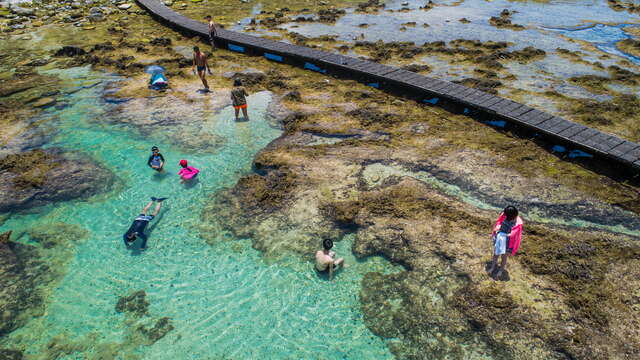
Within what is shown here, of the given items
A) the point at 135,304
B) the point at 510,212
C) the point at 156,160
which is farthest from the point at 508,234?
the point at 156,160

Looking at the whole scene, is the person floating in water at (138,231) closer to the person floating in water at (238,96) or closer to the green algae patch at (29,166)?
the green algae patch at (29,166)

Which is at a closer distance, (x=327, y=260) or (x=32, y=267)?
(x=327, y=260)

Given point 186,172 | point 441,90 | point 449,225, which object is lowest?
point 449,225

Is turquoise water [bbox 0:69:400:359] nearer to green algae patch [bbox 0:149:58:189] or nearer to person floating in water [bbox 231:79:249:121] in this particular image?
green algae patch [bbox 0:149:58:189]

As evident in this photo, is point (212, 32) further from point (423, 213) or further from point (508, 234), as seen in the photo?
point (508, 234)

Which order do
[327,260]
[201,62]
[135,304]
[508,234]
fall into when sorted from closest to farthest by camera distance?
[508,234] → [135,304] → [327,260] → [201,62]

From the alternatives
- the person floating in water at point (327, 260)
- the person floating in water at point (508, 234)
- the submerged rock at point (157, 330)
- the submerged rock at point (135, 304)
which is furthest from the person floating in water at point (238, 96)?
the person floating in water at point (508, 234)

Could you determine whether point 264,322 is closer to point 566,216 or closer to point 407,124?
point 566,216
